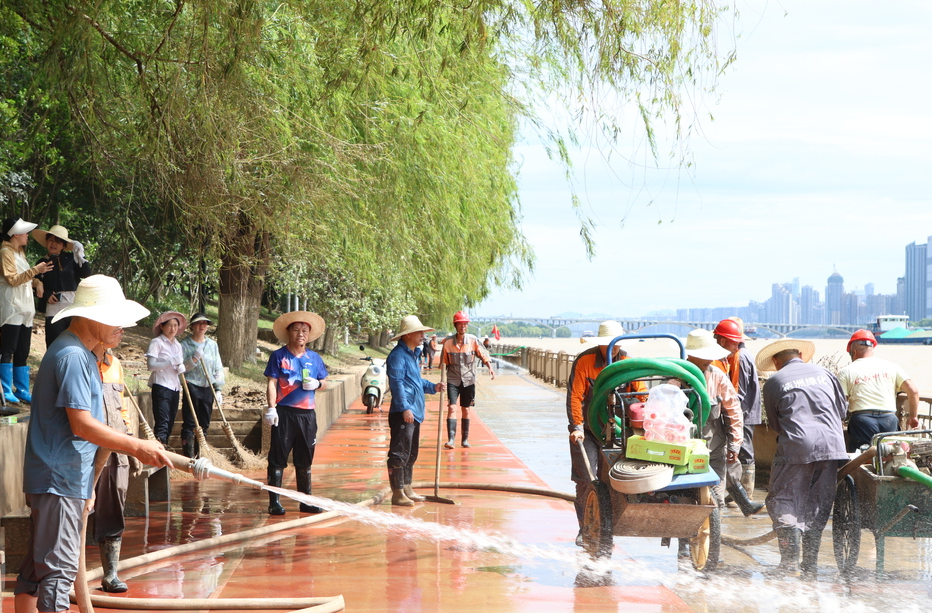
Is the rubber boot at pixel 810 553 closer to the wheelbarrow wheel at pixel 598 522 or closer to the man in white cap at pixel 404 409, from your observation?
the wheelbarrow wheel at pixel 598 522

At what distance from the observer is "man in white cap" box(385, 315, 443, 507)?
9336mm

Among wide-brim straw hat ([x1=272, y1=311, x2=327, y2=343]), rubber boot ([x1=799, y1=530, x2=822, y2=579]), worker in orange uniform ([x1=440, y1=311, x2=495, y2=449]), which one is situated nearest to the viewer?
rubber boot ([x1=799, y1=530, x2=822, y2=579])

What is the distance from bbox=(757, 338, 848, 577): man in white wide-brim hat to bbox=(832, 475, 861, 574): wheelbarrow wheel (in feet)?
0.26

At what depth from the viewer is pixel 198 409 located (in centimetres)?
1052

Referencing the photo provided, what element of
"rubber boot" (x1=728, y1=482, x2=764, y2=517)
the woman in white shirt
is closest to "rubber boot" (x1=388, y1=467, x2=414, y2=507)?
the woman in white shirt

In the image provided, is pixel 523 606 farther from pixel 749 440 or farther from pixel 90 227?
pixel 90 227

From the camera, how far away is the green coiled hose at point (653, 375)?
19.6 feet

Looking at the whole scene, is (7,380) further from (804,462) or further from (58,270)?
(804,462)

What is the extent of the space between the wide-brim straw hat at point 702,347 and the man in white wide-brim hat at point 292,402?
325 cm

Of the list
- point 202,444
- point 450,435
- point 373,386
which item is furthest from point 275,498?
point 373,386

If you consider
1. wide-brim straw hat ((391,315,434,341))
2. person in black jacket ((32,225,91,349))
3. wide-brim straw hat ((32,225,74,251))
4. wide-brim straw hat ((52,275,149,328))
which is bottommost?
wide-brim straw hat ((391,315,434,341))

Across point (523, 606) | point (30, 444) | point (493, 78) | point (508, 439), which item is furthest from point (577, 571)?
point (508, 439)

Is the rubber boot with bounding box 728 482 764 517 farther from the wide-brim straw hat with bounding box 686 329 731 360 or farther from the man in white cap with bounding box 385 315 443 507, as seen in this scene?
the man in white cap with bounding box 385 315 443 507

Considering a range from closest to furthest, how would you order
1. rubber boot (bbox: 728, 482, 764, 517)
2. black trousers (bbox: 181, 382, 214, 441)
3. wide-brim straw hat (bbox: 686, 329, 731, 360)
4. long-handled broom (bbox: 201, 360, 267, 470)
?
wide-brim straw hat (bbox: 686, 329, 731, 360)
rubber boot (bbox: 728, 482, 764, 517)
black trousers (bbox: 181, 382, 214, 441)
long-handled broom (bbox: 201, 360, 267, 470)
